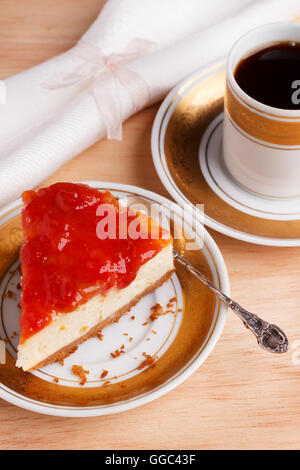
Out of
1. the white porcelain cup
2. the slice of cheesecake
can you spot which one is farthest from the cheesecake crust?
the white porcelain cup

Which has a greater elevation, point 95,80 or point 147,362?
point 95,80

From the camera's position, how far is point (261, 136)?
1188 mm

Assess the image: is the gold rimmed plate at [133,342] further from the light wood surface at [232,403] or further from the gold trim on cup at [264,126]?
the gold trim on cup at [264,126]

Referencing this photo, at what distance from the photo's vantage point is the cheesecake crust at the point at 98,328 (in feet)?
3.81

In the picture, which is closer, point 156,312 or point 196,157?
point 156,312

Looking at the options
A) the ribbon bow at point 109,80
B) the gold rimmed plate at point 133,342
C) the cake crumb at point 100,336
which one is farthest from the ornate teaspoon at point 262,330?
the ribbon bow at point 109,80

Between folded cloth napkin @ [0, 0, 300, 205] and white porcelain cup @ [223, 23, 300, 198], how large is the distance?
12.4 inches

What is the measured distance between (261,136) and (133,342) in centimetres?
51

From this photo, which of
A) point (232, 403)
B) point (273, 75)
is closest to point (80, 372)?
point (232, 403)

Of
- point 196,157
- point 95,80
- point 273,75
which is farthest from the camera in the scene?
point 95,80

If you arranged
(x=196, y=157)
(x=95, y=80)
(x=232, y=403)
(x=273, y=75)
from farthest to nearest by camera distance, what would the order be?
(x=95, y=80) < (x=196, y=157) < (x=273, y=75) < (x=232, y=403)

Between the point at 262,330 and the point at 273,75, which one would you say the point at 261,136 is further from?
the point at 262,330

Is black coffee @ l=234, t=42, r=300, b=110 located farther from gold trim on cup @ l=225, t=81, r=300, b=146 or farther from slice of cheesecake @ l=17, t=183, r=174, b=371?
slice of cheesecake @ l=17, t=183, r=174, b=371
